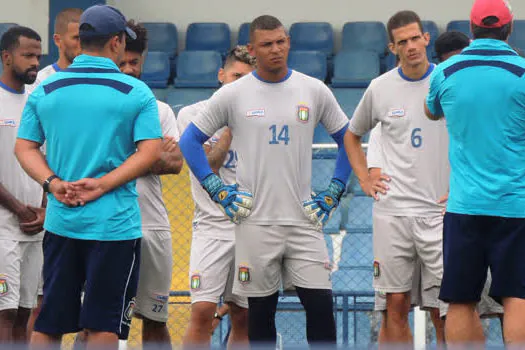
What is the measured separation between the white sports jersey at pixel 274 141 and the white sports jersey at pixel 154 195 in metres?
0.67

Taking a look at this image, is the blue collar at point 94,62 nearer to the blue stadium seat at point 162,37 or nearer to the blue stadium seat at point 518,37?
the blue stadium seat at point 518,37

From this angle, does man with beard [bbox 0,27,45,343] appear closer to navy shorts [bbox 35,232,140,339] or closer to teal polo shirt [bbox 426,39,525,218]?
navy shorts [bbox 35,232,140,339]

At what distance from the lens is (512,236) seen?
5.33 metres

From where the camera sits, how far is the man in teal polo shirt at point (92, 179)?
17.5 ft

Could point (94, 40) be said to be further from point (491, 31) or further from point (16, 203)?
point (491, 31)

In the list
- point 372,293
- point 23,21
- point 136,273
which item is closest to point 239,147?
point 136,273

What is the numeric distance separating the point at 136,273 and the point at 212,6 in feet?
33.6

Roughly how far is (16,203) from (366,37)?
840 centimetres

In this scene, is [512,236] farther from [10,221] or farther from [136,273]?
[10,221]

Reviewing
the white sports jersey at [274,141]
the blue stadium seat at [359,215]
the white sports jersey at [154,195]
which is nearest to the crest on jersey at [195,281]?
the white sports jersey at [154,195]

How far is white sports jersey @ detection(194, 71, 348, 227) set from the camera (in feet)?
19.9

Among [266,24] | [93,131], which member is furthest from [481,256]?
[93,131]

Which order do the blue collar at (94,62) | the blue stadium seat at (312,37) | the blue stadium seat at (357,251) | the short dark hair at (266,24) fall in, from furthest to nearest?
1. the blue stadium seat at (312,37)
2. the blue stadium seat at (357,251)
3. the short dark hair at (266,24)
4. the blue collar at (94,62)

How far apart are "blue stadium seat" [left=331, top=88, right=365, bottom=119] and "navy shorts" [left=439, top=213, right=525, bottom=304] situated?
721 cm
